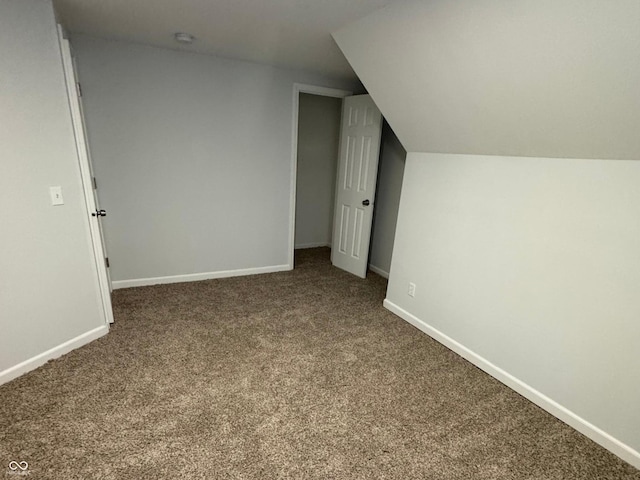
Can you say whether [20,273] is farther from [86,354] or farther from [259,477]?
[259,477]

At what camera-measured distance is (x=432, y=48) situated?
1.73 meters

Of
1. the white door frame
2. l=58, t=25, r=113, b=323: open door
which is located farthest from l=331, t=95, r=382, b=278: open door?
l=58, t=25, r=113, b=323: open door

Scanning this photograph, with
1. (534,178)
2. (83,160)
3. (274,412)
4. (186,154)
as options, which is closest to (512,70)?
(534,178)

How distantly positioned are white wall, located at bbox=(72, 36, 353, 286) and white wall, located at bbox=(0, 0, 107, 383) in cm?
85

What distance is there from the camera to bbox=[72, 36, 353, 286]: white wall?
271 cm

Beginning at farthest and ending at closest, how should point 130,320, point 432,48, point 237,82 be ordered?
point 237,82
point 130,320
point 432,48

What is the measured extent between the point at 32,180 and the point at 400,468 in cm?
253

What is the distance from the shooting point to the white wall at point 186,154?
107 inches

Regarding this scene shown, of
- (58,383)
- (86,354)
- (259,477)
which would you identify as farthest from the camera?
(86,354)

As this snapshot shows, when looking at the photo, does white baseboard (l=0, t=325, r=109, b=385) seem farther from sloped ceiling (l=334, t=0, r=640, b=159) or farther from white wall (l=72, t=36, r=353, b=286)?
sloped ceiling (l=334, t=0, r=640, b=159)

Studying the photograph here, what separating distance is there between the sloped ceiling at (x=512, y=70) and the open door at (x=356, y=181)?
109 cm

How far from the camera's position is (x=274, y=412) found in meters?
1.71

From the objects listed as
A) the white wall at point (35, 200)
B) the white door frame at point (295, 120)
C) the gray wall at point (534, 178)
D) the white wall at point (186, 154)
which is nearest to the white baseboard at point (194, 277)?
the white wall at point (186, 154)

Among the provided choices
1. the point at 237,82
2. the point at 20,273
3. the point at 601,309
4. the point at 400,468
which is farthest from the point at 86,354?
the point at 601,309
